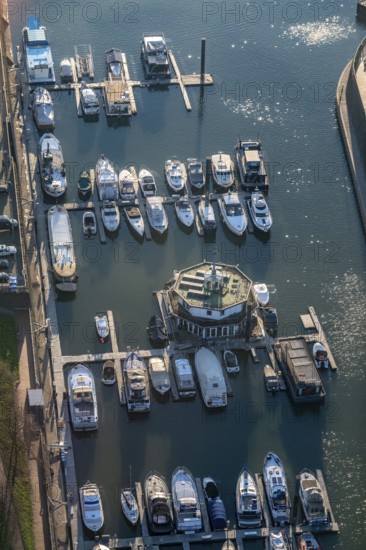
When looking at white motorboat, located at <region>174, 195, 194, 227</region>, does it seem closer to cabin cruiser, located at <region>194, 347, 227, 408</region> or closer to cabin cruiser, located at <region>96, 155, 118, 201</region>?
cabin cruiser, located at <region>96, 155, 118, 201</region>

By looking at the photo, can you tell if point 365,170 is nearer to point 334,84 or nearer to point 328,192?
point 328,192

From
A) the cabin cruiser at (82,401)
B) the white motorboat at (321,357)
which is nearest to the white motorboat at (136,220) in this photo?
the cabin cruiser at (82,401)

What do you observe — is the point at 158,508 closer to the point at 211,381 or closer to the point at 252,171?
the point at 211,381

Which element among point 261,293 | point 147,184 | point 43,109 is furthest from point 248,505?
point 43,109

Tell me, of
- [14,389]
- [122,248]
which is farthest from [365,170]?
[14,389]

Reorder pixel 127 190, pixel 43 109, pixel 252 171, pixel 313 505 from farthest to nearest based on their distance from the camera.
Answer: pixel 43 109 < pixel 252 171 < pixel 127 190 < pixel 313 505

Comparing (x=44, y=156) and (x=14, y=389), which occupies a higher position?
(x=44, y=156)

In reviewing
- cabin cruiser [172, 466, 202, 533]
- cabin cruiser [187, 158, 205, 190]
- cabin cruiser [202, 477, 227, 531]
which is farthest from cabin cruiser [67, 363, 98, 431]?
cabin cruiser [187, 158, 205, 190]
